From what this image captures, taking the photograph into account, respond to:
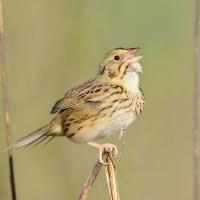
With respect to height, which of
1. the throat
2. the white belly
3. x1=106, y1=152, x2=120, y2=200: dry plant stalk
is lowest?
x1=106, y1=152, x2=120, y2=200: dry plant stalk

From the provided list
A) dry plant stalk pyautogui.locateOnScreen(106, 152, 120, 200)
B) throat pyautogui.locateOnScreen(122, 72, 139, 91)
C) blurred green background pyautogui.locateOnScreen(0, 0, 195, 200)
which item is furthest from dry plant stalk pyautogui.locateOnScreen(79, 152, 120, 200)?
blurred green background pyautogui.locateOnScreen(0, 0, 195, 200)

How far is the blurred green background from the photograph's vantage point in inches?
203

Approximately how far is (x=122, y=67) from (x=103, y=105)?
0.22 meters

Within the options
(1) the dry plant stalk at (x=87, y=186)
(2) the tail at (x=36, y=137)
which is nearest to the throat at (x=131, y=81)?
(2) the tail at (x=36, y=137)

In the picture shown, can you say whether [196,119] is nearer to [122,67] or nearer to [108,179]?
[108,179]

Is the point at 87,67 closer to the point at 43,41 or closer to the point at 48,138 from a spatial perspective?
the point at 43,41

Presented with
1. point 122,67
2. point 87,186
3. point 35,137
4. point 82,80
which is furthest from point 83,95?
point 87,186

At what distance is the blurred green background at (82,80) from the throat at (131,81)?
0.76 metres

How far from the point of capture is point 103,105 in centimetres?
443

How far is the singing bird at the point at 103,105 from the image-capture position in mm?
4359

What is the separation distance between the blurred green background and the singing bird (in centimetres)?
36

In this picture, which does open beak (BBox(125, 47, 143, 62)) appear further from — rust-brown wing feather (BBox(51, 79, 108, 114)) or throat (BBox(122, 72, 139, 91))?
rust-brown wing feather (BBox(51, 79, 108, 114))

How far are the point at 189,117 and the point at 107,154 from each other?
244 centimetres

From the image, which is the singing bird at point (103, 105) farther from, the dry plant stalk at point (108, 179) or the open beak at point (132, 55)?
the dry plant stalk at point (108, 179)
